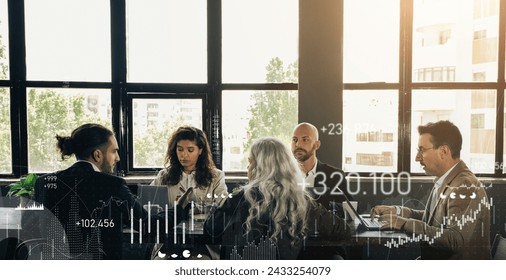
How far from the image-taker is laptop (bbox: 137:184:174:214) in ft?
7.48

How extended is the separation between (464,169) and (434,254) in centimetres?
44

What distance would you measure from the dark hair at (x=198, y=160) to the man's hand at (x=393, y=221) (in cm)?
120

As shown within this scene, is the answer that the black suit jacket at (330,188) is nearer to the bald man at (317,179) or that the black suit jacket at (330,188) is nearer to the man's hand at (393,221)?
the bald man at (317,179)

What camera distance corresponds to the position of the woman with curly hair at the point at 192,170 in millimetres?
2674

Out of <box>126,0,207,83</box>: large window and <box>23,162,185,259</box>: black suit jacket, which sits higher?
<box>126,0,207,83</box>: large window

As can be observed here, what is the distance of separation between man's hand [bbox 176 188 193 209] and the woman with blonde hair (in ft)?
1.80

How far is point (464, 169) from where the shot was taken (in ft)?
6.57

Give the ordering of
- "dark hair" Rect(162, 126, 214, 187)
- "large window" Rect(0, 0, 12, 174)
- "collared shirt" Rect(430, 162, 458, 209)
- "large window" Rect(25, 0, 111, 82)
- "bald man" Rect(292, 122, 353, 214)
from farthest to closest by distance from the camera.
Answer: "dark hair" Rect(162, 126, 214, 187), "large window" Rect(0, 0, 12, 174), "large window" Rect(25, 0, 111, 82), "bald man" Rect(292, 122, 353, 214), "collared shirt" Rect(430, 162, 458, 209)

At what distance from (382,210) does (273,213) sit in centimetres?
63

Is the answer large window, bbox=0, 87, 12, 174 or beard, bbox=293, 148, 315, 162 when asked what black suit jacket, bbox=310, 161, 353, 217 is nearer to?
beard, bbox=293, 148, 315, 162

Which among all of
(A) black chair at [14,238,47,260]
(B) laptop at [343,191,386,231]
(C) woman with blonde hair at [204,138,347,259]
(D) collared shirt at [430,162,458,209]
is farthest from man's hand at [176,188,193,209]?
(D) collared shirt at [430,162,458,209]
